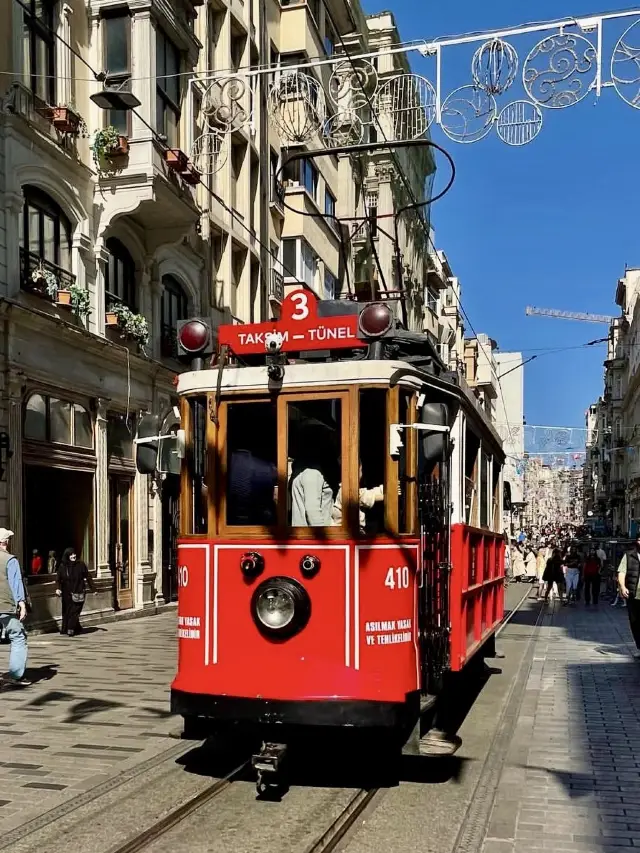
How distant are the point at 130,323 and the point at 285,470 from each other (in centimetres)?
1351

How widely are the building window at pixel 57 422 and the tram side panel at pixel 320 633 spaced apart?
33.9 feet

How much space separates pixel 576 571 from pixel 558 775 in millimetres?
20319

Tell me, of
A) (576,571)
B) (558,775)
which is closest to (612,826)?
(558,775)

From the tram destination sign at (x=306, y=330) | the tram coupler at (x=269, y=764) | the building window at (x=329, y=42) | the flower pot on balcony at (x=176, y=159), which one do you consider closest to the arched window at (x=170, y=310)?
the flower pot on balcony at (x=176, y=159)

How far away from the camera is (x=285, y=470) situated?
6.24m

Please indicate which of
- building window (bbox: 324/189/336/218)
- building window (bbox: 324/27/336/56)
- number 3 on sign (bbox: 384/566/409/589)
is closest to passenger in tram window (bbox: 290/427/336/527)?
number 3 on sign (bbox: 384/566/409/589)

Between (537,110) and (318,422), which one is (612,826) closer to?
(318,422)

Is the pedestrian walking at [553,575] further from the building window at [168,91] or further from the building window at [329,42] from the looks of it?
the building window at [329,42]

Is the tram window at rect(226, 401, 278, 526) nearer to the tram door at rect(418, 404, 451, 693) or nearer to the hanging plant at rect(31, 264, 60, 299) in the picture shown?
the tram door at rect(418, 404, 451, 693)

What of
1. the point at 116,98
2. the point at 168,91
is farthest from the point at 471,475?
the point at 168,91

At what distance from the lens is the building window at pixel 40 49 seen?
1577 centimetres

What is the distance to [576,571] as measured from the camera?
2619 centimetres

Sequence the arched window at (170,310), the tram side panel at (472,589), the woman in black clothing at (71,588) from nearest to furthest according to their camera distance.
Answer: the tram side panel at (472,589)
the woman in black clothing at (71,588)
the arched window at (170,310)

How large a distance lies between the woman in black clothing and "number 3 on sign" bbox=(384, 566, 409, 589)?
10038 mm
